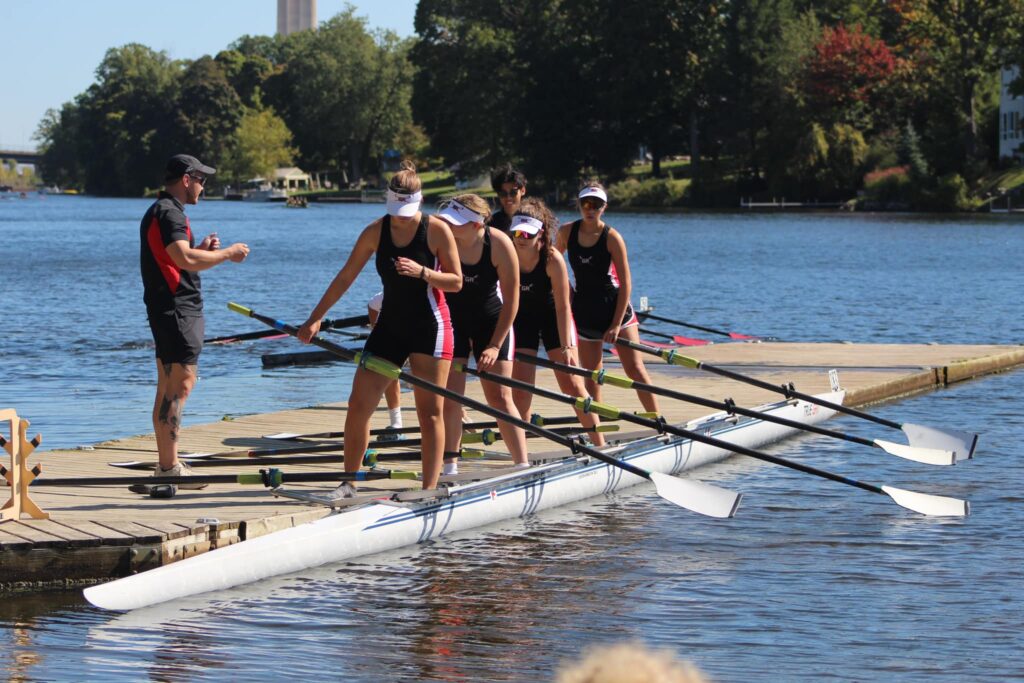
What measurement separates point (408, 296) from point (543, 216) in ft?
6.48

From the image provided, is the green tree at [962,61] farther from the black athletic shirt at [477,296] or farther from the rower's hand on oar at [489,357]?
the rower's hand on oar at [489,357]

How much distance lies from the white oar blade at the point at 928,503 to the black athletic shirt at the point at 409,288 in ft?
11.5

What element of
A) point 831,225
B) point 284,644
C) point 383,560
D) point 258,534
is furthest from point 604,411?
point 831,225

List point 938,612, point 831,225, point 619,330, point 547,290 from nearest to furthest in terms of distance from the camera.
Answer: point 938,612 < point 547,290 < point 619,330 < point 831,225

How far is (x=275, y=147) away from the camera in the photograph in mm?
150625

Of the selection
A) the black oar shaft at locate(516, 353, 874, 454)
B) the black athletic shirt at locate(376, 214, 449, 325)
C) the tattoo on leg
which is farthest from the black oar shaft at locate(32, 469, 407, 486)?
the black oar shaft at locate(516, 353, 874, 454)

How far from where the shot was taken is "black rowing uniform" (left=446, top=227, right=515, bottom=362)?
10180 mm

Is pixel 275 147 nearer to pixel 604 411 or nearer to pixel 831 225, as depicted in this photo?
pixel 831 225

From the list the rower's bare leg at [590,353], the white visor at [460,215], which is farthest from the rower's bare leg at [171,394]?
the rower's bare leg at [590,353]

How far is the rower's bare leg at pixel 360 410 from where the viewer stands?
9469 millimetres

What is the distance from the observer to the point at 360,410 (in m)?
9.59

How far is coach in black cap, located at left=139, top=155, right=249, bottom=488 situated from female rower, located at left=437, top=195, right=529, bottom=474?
1457 mm

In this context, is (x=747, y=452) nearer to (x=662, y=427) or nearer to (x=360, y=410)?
(x=662, y=427)

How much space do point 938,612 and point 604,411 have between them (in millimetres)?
2657
